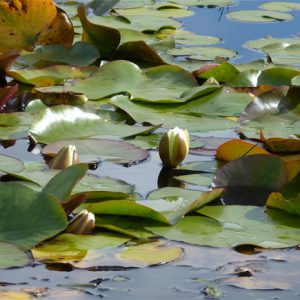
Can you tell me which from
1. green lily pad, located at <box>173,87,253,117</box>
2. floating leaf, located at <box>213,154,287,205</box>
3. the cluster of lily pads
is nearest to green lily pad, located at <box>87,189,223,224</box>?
the cluster of lily pads

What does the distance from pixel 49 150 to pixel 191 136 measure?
38 centimetres

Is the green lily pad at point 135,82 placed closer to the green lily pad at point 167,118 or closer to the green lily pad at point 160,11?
the green lily pad at point 167,118

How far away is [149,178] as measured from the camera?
77.9 inches

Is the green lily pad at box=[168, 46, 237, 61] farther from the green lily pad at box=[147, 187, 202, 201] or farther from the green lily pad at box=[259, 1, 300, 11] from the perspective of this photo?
the green lily pad at box=[147, 187, 202, 201]

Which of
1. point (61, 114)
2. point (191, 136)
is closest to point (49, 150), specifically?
point (61, 114)

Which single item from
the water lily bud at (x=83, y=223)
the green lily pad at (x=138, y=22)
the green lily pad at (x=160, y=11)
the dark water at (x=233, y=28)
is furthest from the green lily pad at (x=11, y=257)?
the green lily pad at (x=160, y=11)

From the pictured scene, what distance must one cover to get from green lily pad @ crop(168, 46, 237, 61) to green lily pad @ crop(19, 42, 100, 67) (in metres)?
0.35

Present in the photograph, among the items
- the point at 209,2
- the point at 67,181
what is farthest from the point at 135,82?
the point at 209,2

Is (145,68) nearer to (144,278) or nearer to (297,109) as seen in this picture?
(297,109)

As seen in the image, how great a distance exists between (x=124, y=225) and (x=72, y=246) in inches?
5.4

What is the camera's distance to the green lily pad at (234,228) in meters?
1.64

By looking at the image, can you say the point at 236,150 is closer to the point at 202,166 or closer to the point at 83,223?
the point at 202,166

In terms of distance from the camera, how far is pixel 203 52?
3113mm

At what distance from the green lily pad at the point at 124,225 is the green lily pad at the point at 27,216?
0.33 ft
